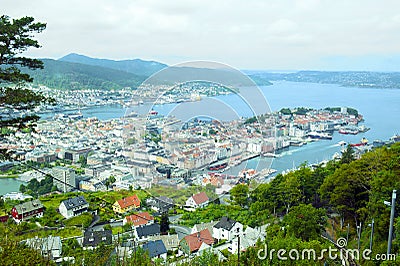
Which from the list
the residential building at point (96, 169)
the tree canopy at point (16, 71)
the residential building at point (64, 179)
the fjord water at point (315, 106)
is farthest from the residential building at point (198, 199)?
the residential building at point (96, 169)

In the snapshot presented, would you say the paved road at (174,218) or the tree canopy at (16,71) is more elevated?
the tree canopy at (16,71)

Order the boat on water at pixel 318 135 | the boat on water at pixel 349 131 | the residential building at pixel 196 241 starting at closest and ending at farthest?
1. the residential building at pixel 196 241
2. the boat on water at pixel 318 135
3. the boat on water at pixel 349 131

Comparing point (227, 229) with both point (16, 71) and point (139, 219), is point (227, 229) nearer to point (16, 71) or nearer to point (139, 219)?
point (139, 219)

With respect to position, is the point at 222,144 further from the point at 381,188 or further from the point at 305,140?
the point at 305,140

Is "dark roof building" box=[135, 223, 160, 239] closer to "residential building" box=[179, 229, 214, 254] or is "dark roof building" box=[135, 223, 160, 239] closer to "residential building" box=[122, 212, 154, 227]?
"residential building" box=[122, 212, 154, 227]

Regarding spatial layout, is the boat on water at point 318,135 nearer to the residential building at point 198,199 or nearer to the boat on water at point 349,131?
the boat on water at point 349,131

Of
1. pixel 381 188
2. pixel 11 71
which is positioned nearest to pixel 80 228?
pixel 11 71

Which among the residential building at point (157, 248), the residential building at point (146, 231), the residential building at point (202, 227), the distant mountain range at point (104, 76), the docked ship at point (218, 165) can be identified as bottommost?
the residential building at point (146, 231)
